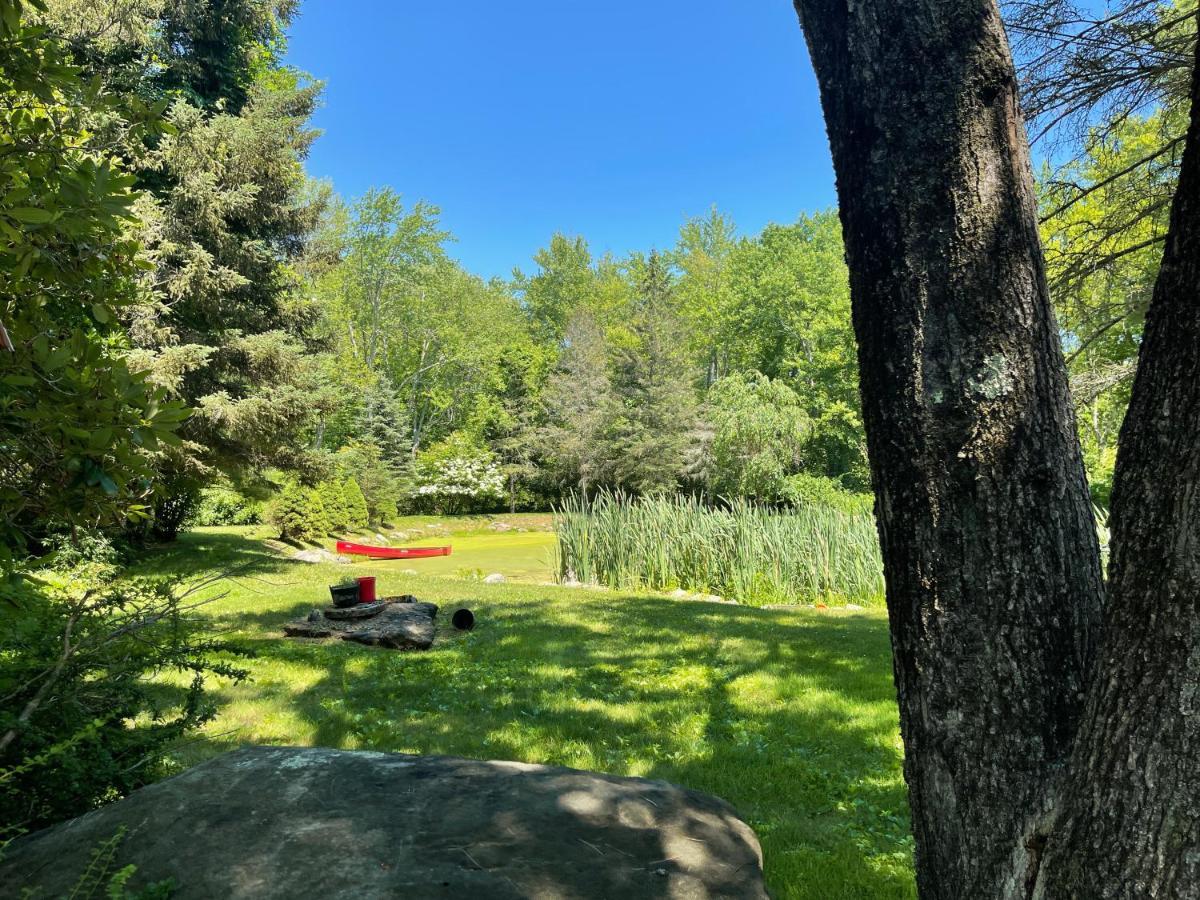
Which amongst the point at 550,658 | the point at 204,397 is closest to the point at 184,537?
the point at 204,397

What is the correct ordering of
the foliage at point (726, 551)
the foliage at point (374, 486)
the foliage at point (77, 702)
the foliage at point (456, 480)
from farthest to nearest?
the foliage at point (456, 480) < the foliage at point (374, 486) < the foliage at point (726, 551) < the foliage at point (77, 702)

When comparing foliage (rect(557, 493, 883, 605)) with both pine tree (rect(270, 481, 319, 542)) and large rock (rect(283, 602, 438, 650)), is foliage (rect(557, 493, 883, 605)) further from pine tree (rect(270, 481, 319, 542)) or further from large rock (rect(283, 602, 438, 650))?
pine tree (rect(270, 481, 319, 542))

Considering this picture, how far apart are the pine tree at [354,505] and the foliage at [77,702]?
1797cm

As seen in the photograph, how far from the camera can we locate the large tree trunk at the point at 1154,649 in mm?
980

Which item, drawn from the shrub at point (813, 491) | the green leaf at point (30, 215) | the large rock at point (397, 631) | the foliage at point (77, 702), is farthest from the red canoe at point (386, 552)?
the green leaf at point (30, 215)

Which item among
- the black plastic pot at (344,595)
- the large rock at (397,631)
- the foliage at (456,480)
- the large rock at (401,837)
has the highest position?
the foliage at (456,480)

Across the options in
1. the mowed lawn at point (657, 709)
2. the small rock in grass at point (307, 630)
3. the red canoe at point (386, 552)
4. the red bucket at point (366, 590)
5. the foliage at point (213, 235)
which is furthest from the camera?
the red canoe at point (386, 552)

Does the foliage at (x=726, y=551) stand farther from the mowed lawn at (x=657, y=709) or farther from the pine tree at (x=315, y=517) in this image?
the pine tree at (x=315, y=517)

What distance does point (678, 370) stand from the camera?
3131 cm

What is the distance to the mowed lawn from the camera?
307 centimetres

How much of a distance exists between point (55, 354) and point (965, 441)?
6.09ft

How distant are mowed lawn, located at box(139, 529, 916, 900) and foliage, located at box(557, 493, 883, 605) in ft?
7.17

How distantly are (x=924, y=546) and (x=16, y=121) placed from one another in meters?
2.59

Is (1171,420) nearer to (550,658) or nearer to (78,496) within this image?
(78,496)
